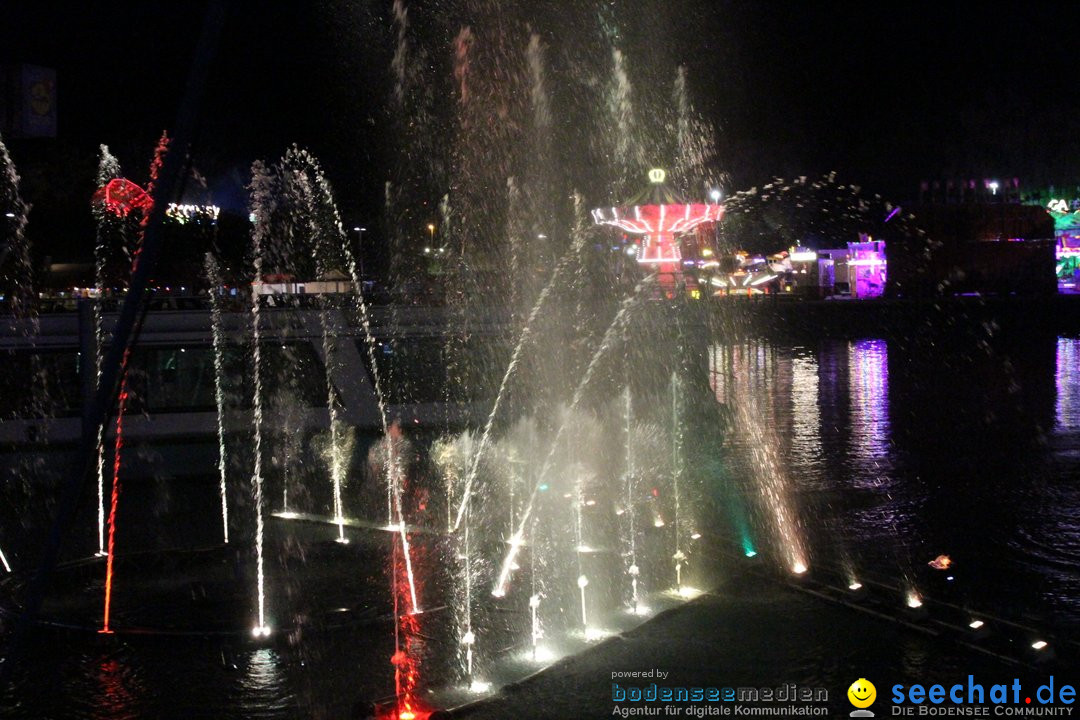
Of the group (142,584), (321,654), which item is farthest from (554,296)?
(321,654)

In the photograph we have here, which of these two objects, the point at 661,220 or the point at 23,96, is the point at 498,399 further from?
the point at 661,220

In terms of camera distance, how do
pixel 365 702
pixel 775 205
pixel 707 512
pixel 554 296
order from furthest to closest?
pixel 775 205 < pixel 554 296 < pixel 707 512 < pixel 365 702

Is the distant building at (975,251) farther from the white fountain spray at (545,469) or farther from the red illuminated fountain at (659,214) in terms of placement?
the white fountain spray at (545,469)

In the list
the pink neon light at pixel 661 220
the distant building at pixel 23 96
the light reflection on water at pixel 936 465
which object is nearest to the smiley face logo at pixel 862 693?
the light reflection on water at pixel 936 465

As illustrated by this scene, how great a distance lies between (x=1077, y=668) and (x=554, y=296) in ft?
62.9

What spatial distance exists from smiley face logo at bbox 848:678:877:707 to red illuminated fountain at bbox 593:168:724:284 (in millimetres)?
27182

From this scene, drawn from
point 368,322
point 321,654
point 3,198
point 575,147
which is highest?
point 575,147

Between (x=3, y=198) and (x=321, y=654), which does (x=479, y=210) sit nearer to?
(x=3, y=198)

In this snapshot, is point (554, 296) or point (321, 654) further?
point (554, 296)

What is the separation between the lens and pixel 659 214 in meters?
33.2

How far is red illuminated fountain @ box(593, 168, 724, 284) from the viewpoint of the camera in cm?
3278

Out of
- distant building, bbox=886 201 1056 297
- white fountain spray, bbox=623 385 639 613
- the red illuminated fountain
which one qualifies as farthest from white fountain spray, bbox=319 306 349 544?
distant building, bbox=886 201 1056 297

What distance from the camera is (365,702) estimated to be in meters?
5.73

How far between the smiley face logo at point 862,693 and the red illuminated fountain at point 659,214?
27182 millimetres
